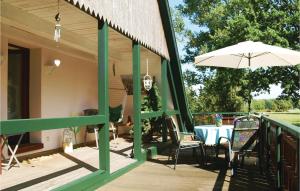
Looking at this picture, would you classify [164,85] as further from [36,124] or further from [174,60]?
[36,124]

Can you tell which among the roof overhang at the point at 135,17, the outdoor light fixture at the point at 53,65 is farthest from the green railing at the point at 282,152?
the outdoor light fixture at the point at 53,65

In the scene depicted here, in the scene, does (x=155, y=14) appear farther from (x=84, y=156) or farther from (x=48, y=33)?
(x=84, y=156)

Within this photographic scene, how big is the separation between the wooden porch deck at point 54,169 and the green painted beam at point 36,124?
0.82m

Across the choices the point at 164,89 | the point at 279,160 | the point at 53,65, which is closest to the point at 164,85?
the point at 164,89

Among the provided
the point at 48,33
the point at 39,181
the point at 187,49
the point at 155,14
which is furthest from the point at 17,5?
the point at 187,49

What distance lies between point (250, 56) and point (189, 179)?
3.35 m

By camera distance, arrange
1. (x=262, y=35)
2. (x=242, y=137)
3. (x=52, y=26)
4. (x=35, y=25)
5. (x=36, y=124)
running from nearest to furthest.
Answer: (x=36, y=124) → (x=242, y=137) → (x=35, y=25) → (x=52, y=26) → (x=262, y=35)

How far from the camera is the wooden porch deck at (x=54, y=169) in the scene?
4.48 meters

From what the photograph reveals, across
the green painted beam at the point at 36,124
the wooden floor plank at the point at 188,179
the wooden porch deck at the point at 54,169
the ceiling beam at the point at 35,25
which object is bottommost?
the wooden floor plank at the point at 188,179

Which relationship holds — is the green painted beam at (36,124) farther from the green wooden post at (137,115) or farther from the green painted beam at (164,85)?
the green painted beam at (164,85)

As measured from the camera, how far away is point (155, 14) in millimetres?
8570

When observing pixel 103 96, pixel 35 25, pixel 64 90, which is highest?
pixel 35 25

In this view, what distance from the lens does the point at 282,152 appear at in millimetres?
4254

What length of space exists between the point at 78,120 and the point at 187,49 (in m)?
20.4
